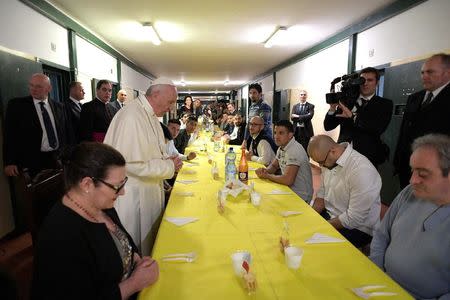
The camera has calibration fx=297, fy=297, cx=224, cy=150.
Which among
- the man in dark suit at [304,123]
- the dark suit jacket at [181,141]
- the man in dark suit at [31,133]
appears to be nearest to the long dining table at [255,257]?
the man in dark suit at [31,133]

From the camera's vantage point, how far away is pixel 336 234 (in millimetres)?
1646

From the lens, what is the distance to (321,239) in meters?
1.58

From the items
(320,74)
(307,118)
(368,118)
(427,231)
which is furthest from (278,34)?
(427,231)

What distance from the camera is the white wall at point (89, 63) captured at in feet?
18.2

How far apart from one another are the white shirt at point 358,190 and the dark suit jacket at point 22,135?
10.1 ft

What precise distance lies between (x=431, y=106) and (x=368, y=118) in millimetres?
626

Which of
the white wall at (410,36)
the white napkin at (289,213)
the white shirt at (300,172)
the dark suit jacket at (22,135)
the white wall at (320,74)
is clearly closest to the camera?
the white napkin at (289,213)

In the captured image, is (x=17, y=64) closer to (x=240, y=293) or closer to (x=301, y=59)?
(x=240, y=293)

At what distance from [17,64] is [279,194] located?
11.1ft

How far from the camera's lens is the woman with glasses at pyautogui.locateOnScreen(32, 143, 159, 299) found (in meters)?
1.02

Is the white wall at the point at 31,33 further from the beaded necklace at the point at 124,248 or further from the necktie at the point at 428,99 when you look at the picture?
the necktie at the point at 428,99

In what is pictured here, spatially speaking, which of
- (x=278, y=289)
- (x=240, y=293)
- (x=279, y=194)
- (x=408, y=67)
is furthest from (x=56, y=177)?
(x=408, y=67)

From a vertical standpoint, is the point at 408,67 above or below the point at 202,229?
above

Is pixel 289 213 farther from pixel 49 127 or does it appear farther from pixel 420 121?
pixel 49 127
